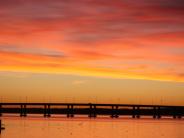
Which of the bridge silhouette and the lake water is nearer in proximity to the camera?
the lake water

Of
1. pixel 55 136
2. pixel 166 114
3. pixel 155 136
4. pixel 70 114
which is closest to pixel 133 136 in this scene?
pixel 155 136

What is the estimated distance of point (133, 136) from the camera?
27688 millimetres

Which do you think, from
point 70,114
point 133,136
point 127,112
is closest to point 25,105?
point 70,114

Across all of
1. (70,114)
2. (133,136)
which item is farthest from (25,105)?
(133,136)

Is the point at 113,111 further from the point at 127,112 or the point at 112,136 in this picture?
the point at 112,136

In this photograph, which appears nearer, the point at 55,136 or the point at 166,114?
the point at 55,136

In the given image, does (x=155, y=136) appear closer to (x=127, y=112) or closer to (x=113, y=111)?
(x=113, y=111)

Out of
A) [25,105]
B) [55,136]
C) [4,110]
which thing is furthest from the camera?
[4,110]

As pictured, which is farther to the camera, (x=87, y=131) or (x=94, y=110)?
(x=94, y=110)

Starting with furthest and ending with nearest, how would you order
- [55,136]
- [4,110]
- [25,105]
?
[4,110] → [25,105] → [55,136]

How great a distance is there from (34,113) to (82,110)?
5.93 metres

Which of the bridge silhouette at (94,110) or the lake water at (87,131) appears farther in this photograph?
the bridge silhouette at (94,110)

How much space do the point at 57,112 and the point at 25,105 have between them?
8.00 m

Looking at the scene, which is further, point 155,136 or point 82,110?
point 82,110
